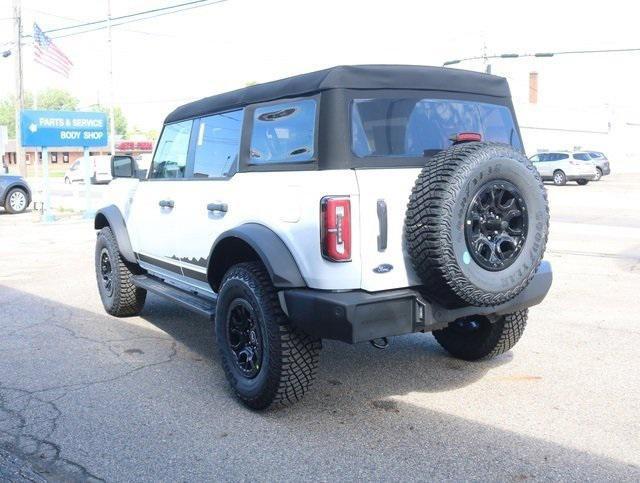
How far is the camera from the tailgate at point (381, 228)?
3.70 m

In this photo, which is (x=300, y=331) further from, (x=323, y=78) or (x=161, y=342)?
(x=161, y=342)

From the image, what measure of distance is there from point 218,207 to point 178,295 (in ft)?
3.68

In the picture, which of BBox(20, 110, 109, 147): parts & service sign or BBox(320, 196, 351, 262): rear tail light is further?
BBox(20, 110, 109, 147): parts & service sign

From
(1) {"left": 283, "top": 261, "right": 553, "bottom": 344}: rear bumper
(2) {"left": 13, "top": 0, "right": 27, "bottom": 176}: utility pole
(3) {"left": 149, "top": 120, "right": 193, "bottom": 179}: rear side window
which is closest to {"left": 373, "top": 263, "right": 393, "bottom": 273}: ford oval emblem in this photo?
(1) {"left": 283, "top": 261, "right": 553, "bottom": 344}: rear bumper

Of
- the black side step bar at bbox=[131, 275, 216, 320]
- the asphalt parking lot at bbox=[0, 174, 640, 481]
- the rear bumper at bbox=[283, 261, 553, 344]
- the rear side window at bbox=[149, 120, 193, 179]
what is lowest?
the asphalt parking lot at bbox=[0, 174, 640, 481]

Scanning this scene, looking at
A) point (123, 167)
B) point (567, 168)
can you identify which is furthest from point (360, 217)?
point (567, 168)

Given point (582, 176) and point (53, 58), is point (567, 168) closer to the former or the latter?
point (582, 176)

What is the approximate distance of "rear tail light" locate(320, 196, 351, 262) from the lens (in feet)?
11.9

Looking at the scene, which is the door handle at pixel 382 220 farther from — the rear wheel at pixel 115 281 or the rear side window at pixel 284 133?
the rear wheel at pixel 115 281

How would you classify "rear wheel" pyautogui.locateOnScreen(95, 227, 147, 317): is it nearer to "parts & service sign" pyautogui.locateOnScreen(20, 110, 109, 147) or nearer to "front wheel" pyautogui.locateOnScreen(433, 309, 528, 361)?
"front wheel" pyautogui.locateOnScreen(433, 309, 528, 361)

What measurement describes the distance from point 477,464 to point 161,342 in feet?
10.8

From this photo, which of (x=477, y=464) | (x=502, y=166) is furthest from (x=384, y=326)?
(x=502, y=166)

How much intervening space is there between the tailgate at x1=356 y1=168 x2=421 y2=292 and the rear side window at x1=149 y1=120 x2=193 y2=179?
2177 mm

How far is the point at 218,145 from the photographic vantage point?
496 centimetres
